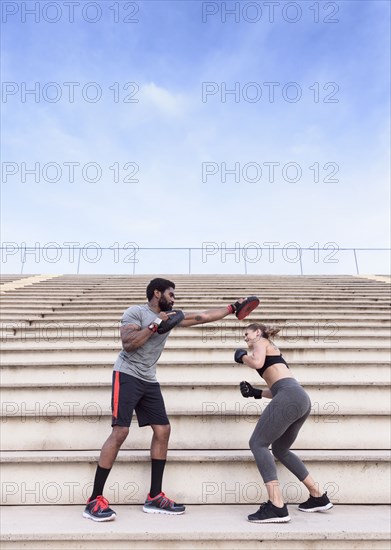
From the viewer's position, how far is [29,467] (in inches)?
122

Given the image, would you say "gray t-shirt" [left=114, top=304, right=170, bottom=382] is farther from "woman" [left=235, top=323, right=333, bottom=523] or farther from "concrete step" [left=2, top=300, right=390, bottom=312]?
"concrete step" [left=2, top=300, right=390, bottom=312]

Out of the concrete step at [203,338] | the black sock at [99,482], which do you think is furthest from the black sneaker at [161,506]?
the concrete step at [203,338]

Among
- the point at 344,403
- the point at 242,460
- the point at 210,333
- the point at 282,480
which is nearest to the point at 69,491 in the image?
the point at 242,460

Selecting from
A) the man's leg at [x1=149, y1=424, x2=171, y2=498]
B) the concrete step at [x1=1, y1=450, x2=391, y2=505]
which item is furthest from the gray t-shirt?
the concrete step at [x1=1, y1=450, x2=391, y2=505]

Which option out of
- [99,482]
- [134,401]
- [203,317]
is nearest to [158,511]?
[99,482]

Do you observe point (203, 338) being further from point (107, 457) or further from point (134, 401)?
point (107, 457)

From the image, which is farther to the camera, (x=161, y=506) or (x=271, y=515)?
(x=161, y=506)

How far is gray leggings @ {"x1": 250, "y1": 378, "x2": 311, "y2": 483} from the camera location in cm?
276

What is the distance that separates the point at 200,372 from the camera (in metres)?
4.34

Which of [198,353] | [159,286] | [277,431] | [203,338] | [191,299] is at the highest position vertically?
[191,299]

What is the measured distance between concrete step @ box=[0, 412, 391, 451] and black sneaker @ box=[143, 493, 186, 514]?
1.96 feet

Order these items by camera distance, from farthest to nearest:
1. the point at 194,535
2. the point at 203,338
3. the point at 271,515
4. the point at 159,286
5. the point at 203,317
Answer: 1. the point at 203,338
2. the point at 203,317
3. the point at 159,286
4. the point at 271,515
5. the point at 194,535

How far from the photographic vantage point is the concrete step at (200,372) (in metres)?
4.27

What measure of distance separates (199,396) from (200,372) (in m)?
0.47
